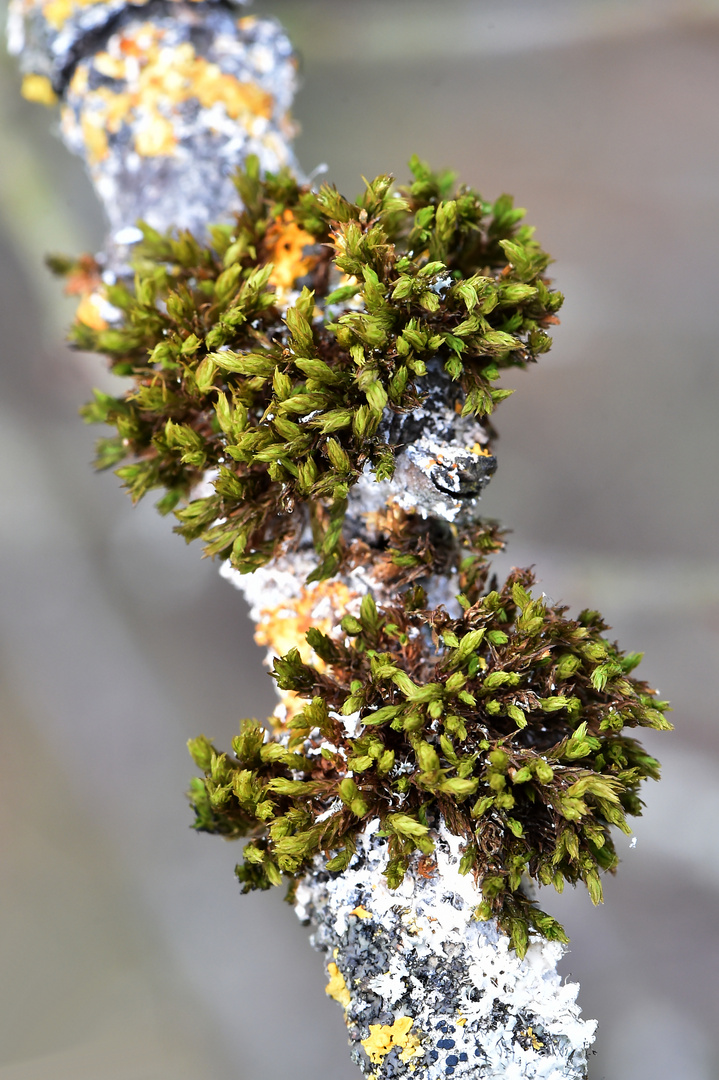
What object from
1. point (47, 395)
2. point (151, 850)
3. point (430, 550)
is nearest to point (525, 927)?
point (430, 550)

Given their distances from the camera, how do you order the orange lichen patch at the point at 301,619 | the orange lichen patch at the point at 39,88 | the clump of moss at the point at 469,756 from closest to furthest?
the clump of moss at the point at 469,756, the orange lichen patch at the point at 301,619, the orange lichen patch at the point at 39,88

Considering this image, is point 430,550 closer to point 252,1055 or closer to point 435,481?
point 435,481

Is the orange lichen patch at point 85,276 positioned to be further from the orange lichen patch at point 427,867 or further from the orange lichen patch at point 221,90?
the orange lichen patch at point 427,867

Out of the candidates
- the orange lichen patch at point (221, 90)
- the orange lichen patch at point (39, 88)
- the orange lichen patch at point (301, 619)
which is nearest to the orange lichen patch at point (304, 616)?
the orange lichen patch at point (301, 619)

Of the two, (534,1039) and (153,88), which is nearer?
(534,1039)

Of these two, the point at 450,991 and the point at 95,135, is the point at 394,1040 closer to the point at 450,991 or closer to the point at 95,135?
the point at 450,991

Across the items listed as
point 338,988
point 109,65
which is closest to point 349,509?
point 338,988
